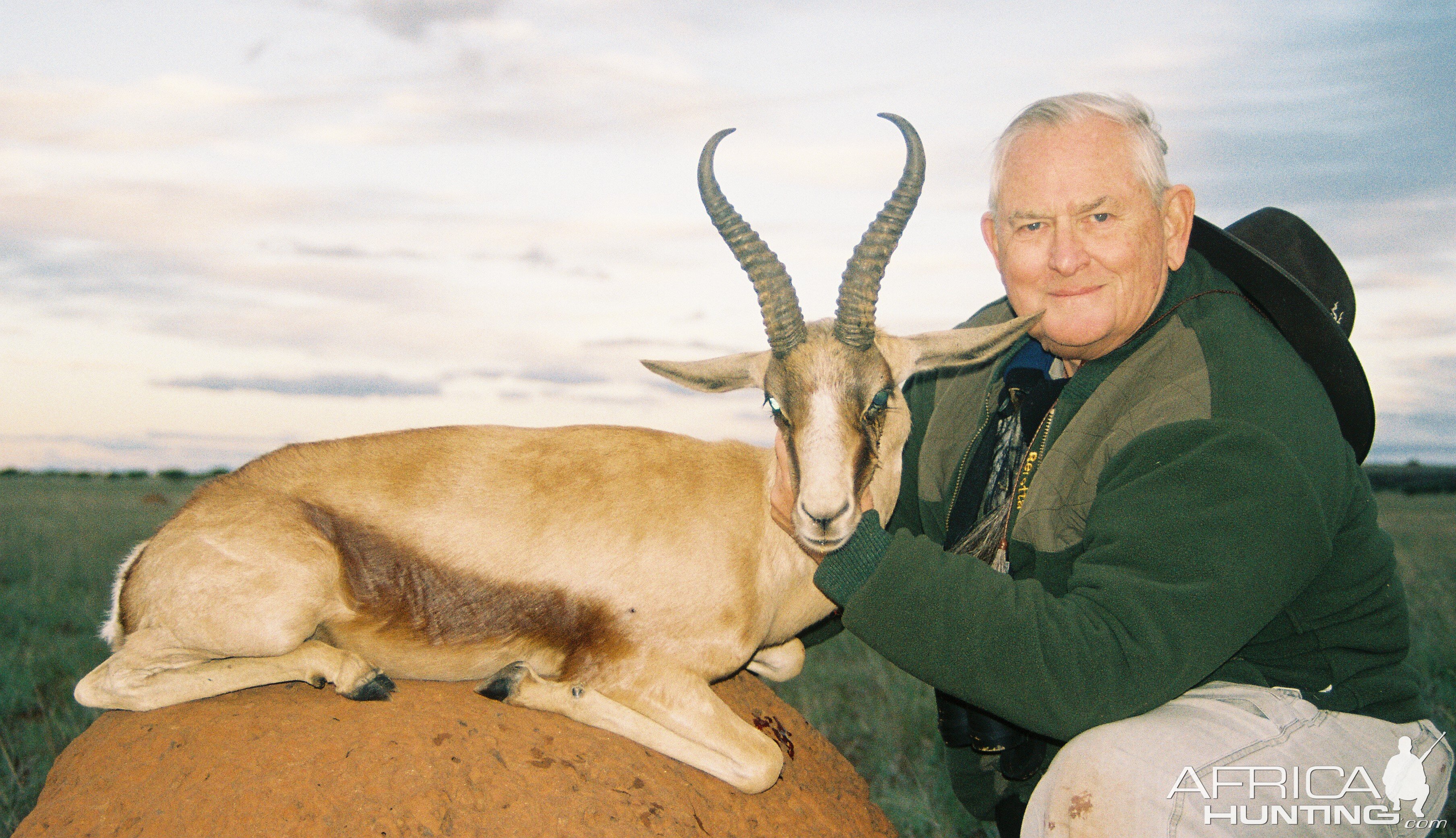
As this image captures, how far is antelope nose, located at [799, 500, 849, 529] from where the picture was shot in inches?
153

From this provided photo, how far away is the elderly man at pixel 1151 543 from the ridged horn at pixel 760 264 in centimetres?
106

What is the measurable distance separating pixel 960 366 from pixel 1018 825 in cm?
250

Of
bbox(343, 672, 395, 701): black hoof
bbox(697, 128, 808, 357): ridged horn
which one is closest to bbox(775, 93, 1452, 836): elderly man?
bbox(697, 128, 808, 357): ridged horn

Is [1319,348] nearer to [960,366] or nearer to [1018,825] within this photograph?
[960,366]

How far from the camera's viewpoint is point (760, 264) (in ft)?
15.6

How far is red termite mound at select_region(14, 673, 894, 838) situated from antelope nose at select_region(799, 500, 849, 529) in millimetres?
1228

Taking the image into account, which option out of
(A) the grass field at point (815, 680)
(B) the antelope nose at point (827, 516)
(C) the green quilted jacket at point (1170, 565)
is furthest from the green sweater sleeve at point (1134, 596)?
(A) the grass field at point (815, 680)

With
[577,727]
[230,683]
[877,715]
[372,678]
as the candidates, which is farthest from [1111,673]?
[877,715]

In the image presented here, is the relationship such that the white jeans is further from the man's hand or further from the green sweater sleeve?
the man's hand

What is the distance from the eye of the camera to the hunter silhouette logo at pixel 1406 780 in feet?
13.0

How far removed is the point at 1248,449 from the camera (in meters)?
3.60

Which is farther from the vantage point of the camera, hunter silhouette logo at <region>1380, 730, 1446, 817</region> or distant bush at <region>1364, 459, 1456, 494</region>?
distant bush at <region>1364, 459, 1456, 494</region>

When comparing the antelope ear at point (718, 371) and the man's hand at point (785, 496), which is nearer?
the man's hand at point (785, 496)

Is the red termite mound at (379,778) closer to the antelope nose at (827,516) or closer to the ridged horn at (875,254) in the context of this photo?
the antelope nose at (827,516)
